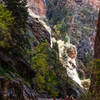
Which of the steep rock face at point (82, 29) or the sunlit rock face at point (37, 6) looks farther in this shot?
the steep rock face at point (82, 29)

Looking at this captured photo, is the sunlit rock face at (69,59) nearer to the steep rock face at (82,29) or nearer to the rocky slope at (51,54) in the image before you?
the rocky slope at (51,54)

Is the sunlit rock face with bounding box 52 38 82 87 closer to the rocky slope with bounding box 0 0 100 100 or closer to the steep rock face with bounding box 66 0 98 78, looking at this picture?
the rocky slope with bounding box 0 0 100 100

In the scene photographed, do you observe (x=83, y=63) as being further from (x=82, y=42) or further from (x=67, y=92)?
(x=67, y=92)

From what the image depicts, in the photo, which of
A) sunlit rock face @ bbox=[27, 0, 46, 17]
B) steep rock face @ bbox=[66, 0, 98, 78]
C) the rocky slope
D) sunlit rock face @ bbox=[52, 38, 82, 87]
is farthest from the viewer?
steep rock face @ bbox=[66, 0, 98, 78]

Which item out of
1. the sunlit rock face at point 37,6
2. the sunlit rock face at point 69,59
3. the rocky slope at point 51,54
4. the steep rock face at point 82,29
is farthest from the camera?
the steep rock face at point 82,29

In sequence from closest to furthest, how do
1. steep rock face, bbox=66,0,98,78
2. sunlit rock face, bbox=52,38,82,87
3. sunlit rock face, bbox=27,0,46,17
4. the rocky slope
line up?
the rocky slope
sunlit rock face, bbox=52,38,82,87
sunlit rock face, bbox=27,0,46,17
steep rock face, bbox=66,0,98,78

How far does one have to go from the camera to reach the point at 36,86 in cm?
1980

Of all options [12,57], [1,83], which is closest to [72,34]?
[12,57]

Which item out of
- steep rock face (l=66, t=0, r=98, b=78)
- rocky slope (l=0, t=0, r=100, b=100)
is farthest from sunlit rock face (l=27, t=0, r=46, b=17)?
steep rock face (l=66, t=0, r=98, b=78)

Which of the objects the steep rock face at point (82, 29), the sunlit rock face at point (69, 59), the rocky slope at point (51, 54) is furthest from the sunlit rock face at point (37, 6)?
the sunlit rock face at point (69, 59)

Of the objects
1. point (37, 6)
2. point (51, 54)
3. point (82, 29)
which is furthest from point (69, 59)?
point (82, 29)

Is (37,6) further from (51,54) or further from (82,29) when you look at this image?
(51,54)

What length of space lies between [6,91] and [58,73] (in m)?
21.9

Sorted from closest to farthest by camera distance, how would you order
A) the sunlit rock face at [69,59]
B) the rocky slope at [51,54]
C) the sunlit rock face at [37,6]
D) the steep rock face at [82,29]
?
the rocky slope at [51,54] < the sunlit rock face at [69,59] < the sunlit rock face at [37,6] < the steep rock face at [82,29]
